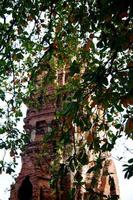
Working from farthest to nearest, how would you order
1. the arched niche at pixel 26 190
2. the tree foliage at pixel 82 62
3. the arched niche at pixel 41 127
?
the arched niche at pixel 41 127, the arched niche at pixel 26 190, the tree foliage at pixel 82 62

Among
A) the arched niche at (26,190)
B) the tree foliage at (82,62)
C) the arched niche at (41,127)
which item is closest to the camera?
the tree foliage at (82,62)

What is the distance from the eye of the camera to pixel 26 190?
1672 centimetres

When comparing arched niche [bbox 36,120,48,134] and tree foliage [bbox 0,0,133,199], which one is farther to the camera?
arched niche [bbox 36,120,48,134]

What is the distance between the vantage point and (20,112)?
1236cm

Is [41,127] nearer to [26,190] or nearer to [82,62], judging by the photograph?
[26,190]

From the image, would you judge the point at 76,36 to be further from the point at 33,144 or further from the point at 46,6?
the point at 33,144

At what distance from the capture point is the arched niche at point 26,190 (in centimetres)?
1655

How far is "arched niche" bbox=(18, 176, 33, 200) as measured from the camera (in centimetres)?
1655

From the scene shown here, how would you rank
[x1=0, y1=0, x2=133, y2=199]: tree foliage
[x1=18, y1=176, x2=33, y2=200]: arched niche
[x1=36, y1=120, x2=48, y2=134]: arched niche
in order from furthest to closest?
[x1=36, y1=120, x2=48, y2=134]: arched niche < [x1=18, y1=176, x2=33, y2=200]: arched niche < [x1=0, y1=0, x2=133, y2=199]: tree foliage

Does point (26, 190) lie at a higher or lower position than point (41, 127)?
lower

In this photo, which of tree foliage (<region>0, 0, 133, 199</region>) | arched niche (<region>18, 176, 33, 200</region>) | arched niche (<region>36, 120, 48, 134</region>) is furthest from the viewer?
arched niche (<region>36, 120, 48, 134</region>)

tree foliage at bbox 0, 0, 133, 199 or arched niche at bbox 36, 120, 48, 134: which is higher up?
arched niche at bbox 36, 120, 48, 134

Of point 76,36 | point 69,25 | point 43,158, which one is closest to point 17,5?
point 69,25

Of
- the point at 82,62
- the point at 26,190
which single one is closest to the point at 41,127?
the point at 26,190
